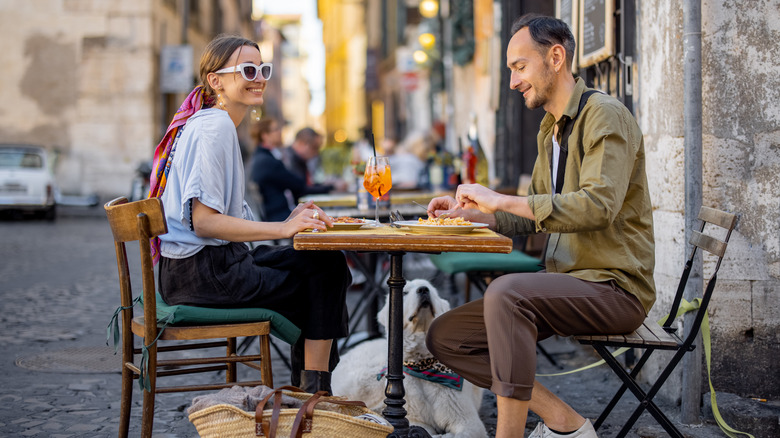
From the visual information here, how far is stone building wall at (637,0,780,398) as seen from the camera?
432 cm

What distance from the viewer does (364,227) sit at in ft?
11.6

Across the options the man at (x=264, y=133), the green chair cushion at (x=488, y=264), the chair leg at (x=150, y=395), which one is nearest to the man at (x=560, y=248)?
the chair leg at (x=150, y=395)

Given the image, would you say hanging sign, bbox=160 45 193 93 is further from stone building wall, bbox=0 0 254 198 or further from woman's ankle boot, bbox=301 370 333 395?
woman's ankle boot, bbox=301 370 333 395

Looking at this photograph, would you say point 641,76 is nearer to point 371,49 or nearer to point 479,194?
point 479,194

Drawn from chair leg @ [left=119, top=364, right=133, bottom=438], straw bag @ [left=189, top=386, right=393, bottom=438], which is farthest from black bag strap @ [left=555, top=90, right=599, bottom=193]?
chair leg @ [left=119, top=364, right=133, bottom=438]

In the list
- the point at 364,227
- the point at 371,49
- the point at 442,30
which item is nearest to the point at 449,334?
the point at 364,227

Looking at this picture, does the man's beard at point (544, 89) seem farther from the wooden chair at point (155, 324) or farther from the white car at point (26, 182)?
the white car at point (26, 182)

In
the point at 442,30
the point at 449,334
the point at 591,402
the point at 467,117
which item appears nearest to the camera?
the point at 449,334

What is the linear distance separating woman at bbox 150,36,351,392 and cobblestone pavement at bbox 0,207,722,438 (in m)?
0.93

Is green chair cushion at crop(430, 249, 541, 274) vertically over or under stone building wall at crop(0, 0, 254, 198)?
under

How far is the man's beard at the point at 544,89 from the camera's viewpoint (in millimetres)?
3350

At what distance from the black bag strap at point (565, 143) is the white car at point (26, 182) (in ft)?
52.8

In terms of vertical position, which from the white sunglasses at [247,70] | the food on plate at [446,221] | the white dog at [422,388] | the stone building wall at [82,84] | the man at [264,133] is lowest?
the white dog at [422,388]

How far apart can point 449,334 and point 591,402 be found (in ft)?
5.25
